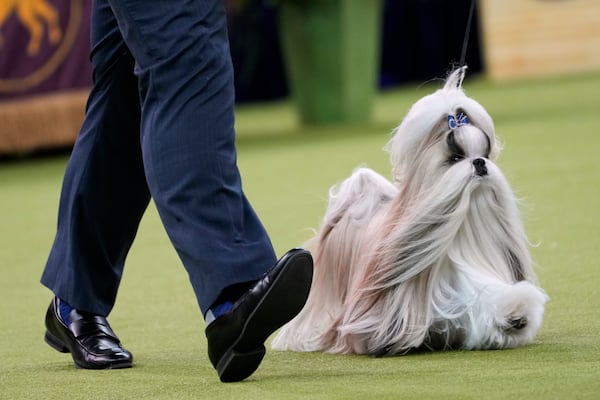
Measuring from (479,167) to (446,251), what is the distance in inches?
→ 6.3

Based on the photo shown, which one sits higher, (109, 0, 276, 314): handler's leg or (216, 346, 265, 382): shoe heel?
(109, 0, 276, 314): handler's leg

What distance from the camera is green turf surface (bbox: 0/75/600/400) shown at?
2064 mm

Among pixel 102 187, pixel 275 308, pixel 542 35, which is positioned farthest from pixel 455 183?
pixel 542 35

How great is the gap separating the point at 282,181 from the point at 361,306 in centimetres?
329

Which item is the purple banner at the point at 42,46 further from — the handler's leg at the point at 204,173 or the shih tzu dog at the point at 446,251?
the handler's leg at the point at 204,173

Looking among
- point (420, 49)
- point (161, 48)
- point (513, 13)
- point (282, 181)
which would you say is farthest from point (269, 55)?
point (161, 48)

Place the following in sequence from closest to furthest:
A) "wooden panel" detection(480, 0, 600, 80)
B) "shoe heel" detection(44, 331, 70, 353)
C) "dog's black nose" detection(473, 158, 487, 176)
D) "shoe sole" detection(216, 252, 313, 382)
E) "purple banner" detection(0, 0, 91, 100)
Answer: "shoe sole" detection(216, 252, 313, 382) → "dog's black nose" detection(473, 158, 487, 176) → "shoe heel" detection(44, 331, 70, 353) → "purple banner" detection(0, 0, 91, 100) → "wooden panel" detection(480, 0, 600, 80)

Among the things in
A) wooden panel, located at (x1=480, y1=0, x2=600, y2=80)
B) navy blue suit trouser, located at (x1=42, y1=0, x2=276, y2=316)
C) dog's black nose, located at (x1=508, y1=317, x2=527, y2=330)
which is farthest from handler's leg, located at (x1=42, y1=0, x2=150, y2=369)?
wooden panel, located at (x1=480, y1=0, x2=600, y2=80)

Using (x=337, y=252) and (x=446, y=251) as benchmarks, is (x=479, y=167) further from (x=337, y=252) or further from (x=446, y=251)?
(x=337, y=252)

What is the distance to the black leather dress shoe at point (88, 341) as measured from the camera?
238 centimetres

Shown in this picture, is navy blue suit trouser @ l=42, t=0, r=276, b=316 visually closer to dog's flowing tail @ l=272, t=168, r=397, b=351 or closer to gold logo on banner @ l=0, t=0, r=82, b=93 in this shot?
dog's flowing tail @ l=272, t=168, r=397, b=351

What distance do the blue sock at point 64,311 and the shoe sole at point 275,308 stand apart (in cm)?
48

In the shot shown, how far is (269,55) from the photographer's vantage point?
12289 millimetres

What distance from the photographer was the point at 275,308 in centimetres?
203
